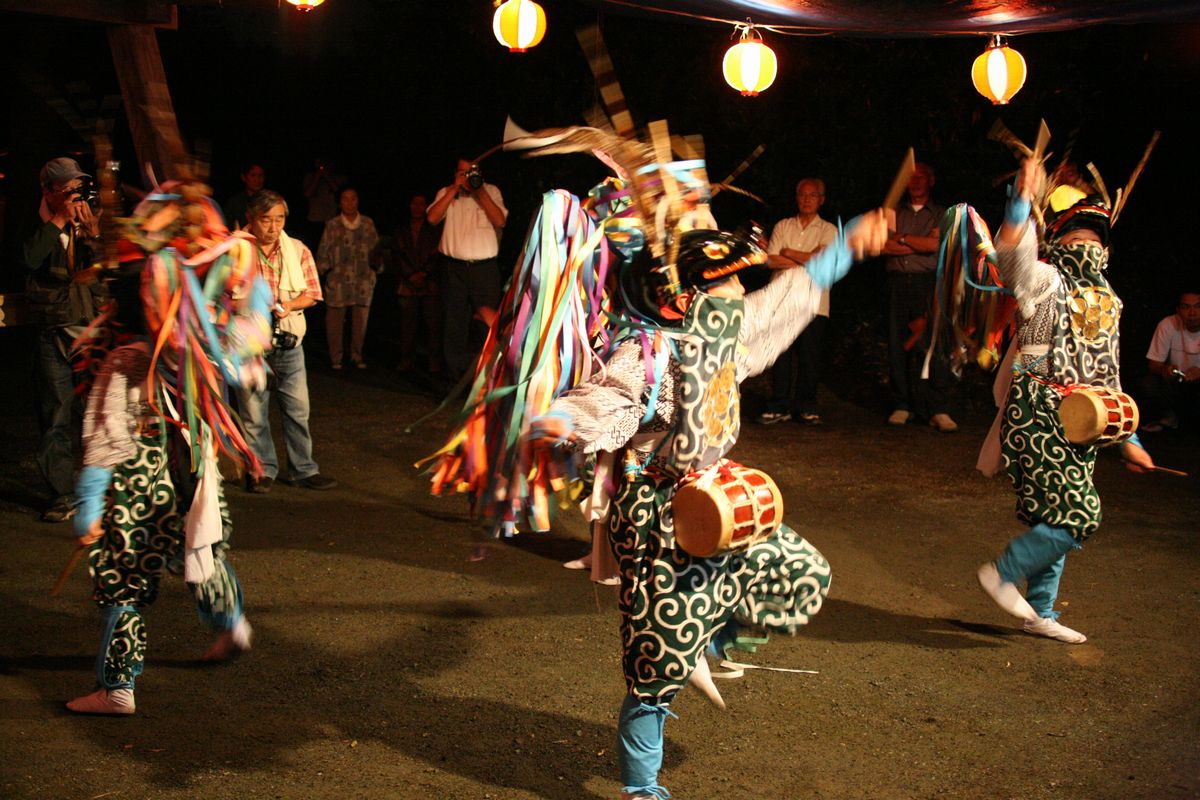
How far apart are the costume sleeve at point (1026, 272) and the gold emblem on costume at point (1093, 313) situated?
0.53ft

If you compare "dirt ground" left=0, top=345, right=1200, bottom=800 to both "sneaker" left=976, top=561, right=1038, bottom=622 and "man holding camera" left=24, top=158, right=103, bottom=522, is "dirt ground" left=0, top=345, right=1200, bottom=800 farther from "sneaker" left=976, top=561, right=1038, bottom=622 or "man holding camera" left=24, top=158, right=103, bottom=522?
"man holding camera" left=24, top=158, right=103, bottom=522

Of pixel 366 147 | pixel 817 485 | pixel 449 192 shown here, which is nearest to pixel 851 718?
pixel 817 485

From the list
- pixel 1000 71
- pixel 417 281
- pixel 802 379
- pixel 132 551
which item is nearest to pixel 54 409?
pixel 132 551

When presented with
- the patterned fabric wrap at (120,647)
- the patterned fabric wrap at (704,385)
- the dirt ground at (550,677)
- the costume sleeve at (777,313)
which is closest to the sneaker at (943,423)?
the dirt ground at (550,677)

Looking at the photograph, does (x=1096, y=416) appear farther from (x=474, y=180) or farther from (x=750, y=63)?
(x=474, y=180)

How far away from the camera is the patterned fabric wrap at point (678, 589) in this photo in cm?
346

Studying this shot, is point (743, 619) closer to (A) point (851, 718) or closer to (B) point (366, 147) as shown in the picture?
(A) point (851, 718)

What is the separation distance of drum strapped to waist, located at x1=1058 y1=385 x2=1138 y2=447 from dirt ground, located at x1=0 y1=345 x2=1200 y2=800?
35.9 inches

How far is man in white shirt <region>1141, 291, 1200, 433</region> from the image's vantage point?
9.30m

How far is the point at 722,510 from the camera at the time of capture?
3.29 metres

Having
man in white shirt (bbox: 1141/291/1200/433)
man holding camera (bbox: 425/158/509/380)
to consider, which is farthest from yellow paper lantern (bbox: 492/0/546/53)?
man in white shirt (bbox: 1141/291/1200/433)

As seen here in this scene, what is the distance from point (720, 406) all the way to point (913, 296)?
656cm

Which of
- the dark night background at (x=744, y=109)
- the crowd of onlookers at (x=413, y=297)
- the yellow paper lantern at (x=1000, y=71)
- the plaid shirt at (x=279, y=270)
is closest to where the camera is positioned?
the crowd of onlookers at (x=413, y=297)

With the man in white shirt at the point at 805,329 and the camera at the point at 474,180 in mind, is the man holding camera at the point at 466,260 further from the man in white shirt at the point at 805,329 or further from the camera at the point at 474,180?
the man in white shirt at the point at 805,329
